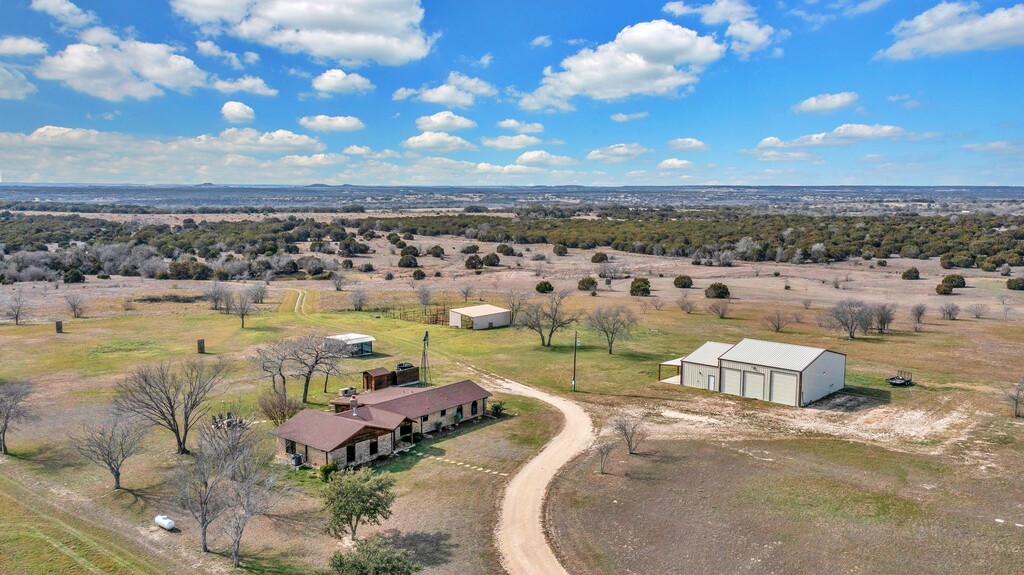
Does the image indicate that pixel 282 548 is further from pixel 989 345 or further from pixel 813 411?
pixel 989 345

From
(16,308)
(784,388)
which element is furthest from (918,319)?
(16,308)

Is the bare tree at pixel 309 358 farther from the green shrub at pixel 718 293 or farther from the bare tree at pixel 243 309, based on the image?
the green shrub at pixel 718 293

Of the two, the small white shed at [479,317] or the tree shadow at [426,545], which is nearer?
the tree shadow at [426,545]

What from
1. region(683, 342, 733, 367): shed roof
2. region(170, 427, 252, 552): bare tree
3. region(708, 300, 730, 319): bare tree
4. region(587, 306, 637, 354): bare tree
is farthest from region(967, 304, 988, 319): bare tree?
region(170, 427, 252, 552): bare tree

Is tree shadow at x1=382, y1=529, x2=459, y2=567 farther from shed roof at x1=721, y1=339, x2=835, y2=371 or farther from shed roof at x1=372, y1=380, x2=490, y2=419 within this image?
shed roof at x1=721, y1=339, x2=835, y2=371

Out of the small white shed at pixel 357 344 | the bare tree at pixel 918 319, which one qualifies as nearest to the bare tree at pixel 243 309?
the small white shed at pixel 357 344
